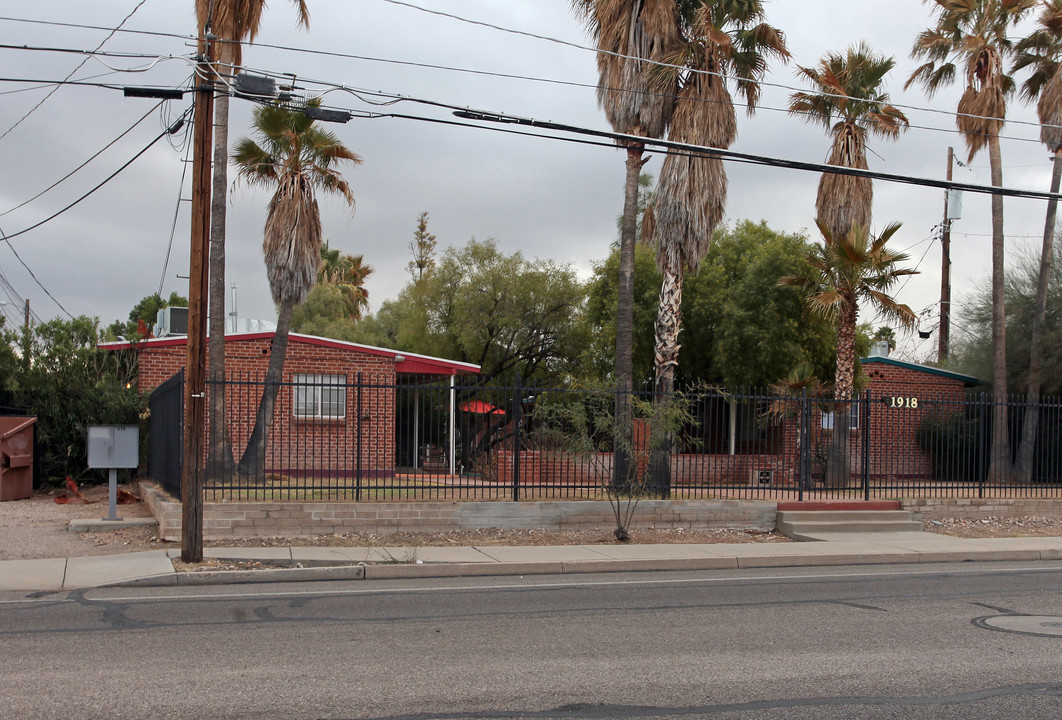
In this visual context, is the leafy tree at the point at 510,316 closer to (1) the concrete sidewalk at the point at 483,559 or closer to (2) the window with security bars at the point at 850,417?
(2) the window with security bars at the point at 850,417

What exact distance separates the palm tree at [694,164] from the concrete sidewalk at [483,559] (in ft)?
14.9

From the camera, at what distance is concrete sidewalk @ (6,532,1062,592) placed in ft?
34.9

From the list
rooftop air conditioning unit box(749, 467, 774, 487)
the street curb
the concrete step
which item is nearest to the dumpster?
the street curb

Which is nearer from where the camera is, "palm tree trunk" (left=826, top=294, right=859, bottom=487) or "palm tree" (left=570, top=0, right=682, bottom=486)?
"palm tree" (left=570, top=0, right=682, bottom=486)

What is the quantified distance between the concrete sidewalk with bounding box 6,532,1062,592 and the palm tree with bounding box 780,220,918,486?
18.4ft

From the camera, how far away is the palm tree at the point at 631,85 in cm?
1727

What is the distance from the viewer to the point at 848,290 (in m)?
20.8

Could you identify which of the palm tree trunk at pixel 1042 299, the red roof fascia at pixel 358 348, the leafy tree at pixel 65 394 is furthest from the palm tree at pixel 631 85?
the palm tree trunk at pixel 1042 299

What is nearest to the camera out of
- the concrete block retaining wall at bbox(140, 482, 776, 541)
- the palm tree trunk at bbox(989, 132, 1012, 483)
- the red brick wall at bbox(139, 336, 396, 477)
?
the concrete block retaining wall at bbox(140, 482, 776, 541)

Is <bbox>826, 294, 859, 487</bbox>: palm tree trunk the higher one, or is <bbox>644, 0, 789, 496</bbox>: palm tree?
<bbox>644, 0, 789, 496</bbox>: palm tree

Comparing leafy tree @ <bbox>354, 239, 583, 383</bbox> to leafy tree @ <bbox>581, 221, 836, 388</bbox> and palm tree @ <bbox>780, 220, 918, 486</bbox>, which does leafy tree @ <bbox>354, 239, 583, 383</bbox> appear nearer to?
leafy tree @ <bbox>581, 221, 836, 388</bbox>

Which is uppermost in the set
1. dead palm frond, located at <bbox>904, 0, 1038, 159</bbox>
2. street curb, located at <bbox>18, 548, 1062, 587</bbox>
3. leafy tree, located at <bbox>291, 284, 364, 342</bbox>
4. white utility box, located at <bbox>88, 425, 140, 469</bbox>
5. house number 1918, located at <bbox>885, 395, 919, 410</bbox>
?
dead palm frond, located at <bbox>904, 0, 1038, 159</bbox>

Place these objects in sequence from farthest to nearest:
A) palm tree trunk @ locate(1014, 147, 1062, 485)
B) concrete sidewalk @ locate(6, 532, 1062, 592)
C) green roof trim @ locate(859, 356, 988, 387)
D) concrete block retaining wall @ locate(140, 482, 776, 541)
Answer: green roof trim @ locate(859, 356, 988, 387) → palm tree trunk @ locate(1014, 147, 1062, 485) → concrete block retaining wall @ locate(140, 482, 776, 541) → concrete sidewalk @ locate(6, 532, 1062, 592)

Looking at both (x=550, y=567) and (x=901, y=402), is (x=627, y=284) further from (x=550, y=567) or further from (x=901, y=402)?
(x=550, y=567)
